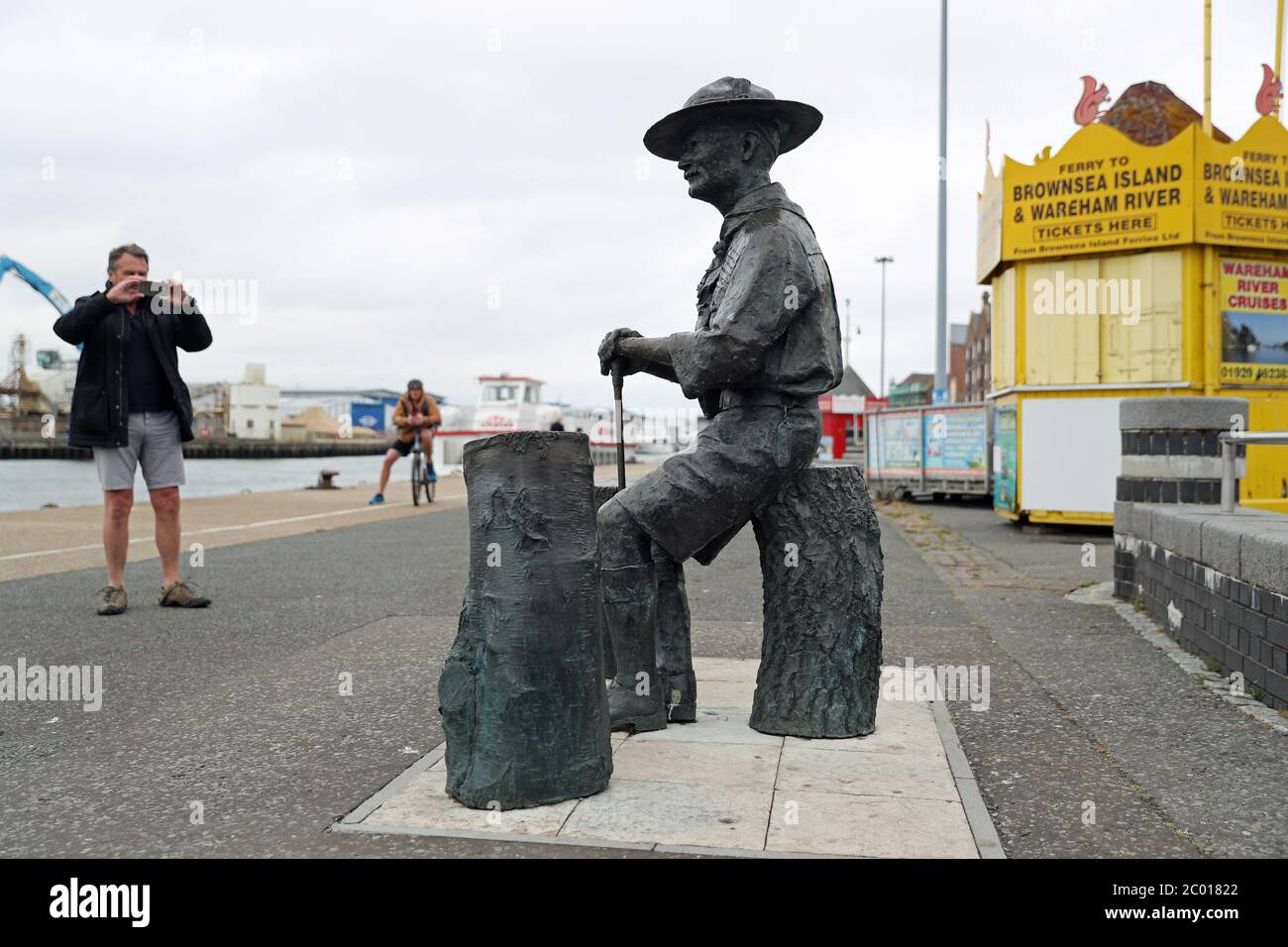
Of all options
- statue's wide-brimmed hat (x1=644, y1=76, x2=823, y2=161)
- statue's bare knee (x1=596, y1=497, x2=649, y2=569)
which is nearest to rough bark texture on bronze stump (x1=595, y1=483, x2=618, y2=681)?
statue's bare knee (x1=596, y1=497, x2=649, y2=569)

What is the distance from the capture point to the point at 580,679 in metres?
3.12

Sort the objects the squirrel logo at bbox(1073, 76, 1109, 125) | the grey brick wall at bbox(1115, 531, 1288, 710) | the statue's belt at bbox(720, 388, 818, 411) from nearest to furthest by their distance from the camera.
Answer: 1. the statue's belt at bbox(720, 388, 818, 411)
2. the grey brick wall at bbox(1115, 531, 1288, 710)
3. the squirrel logo at bbox(1073, 76, 1109, 125)

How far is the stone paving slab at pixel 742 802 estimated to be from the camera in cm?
281

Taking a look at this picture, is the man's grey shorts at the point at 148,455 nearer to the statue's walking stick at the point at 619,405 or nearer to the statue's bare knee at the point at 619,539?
the statue's walking stick at the point at 619,405

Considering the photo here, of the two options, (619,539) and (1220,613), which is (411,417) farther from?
(619,539)

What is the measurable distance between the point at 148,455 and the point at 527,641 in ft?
14.3

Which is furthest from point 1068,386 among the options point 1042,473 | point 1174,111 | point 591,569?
point 591,569

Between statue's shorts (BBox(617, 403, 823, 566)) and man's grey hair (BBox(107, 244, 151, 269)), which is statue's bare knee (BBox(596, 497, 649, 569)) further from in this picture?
man's grey hair (BBox(107, 244, 151, 269))

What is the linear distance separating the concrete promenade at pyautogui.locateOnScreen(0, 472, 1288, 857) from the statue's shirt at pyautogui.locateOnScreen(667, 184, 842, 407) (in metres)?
1.23

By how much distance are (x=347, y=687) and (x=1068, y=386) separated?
864 centimetres

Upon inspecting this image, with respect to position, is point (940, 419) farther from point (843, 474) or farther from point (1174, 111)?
point (843, 474)

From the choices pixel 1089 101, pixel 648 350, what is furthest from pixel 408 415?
pixel 648 350

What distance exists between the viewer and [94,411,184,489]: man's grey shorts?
252 inches

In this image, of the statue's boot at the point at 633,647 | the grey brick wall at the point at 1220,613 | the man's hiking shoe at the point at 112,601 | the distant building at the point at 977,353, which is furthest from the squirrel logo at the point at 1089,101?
the distant building at the point at 977,353
